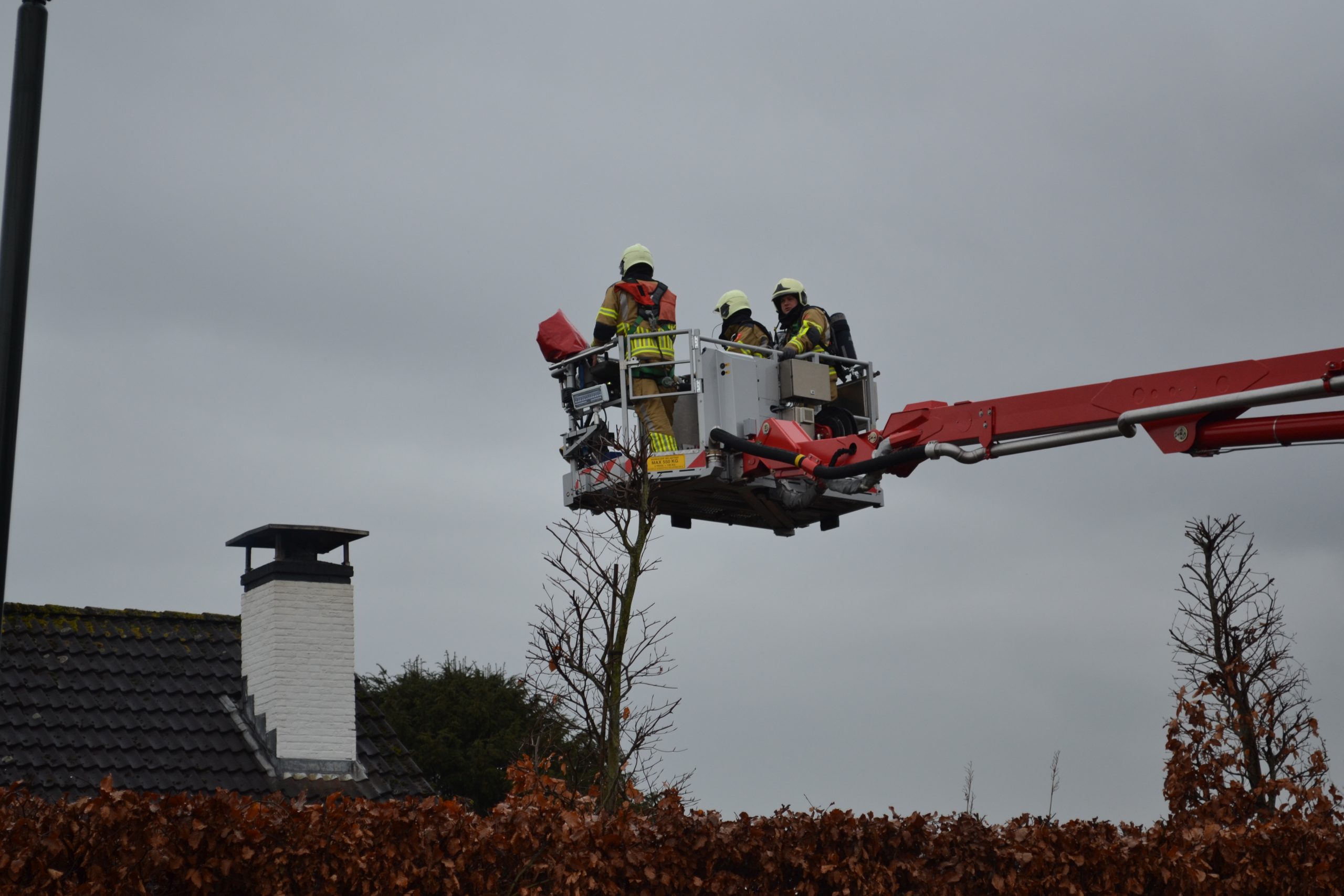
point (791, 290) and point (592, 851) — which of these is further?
point (791, 290)

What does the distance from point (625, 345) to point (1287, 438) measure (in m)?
7.93

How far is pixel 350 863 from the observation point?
354 inches

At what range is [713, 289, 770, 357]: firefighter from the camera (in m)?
16.3

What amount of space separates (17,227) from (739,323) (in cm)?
993

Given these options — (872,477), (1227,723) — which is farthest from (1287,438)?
(1227,723)

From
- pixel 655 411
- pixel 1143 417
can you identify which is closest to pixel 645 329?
pixel 655 411

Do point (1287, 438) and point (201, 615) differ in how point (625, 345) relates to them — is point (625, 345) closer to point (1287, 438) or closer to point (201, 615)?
point (201, 615)

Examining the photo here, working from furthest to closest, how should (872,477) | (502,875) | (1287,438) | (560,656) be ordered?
1. (560,656)
2. (872,477)
3. (502,875)
4. (1287,438)

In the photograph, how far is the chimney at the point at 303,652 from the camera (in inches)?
603

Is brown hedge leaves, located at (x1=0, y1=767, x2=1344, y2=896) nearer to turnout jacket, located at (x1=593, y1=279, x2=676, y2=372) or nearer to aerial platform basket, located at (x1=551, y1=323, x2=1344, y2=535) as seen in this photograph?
aerial platform basket, located at (x1=551, y1=323, x2=1344, y2=535)

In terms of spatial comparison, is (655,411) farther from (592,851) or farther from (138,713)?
(592,851)

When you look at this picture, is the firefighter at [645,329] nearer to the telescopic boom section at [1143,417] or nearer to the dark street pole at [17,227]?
the telescopic boom section at [1143,417]

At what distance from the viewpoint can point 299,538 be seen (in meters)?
15.9

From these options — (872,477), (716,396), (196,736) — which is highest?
(716,396)
